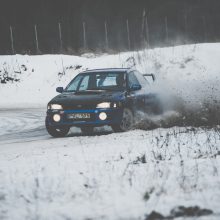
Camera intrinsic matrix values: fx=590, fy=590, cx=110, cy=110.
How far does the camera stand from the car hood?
12328 mm

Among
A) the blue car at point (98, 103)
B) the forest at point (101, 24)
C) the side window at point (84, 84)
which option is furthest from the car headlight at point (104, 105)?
the forest at point (101, 24)

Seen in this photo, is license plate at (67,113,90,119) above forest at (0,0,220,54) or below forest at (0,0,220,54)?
below

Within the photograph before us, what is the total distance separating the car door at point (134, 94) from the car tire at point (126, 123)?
253 mm

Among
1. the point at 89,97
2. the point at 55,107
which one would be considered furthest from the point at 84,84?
the point at 55,107

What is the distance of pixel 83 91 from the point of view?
1305cm

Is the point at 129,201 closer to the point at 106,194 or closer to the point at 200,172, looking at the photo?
the point at 106,194

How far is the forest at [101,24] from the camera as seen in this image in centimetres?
3784

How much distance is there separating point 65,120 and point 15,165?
400 centimetres

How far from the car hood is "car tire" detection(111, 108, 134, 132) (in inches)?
14.2

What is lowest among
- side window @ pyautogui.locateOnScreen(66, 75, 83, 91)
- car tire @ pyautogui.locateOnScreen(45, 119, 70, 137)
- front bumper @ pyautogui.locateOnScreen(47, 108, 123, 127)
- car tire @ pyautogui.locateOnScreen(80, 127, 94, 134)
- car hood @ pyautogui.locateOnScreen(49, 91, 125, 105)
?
car tire @ pyautogui.locateOnScreen(80, 127, 94, 134)

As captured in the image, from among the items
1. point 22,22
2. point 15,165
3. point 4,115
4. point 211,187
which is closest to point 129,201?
point 211,187

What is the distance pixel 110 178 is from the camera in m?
7.11

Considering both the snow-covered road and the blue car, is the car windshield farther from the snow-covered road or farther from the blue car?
the snow-covered road

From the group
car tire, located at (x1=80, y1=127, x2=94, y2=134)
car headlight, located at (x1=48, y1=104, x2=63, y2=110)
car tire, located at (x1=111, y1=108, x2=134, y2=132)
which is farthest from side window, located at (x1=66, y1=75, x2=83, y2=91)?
car tire, located at (x1=111, y1=108, x2=134, y2=132)
